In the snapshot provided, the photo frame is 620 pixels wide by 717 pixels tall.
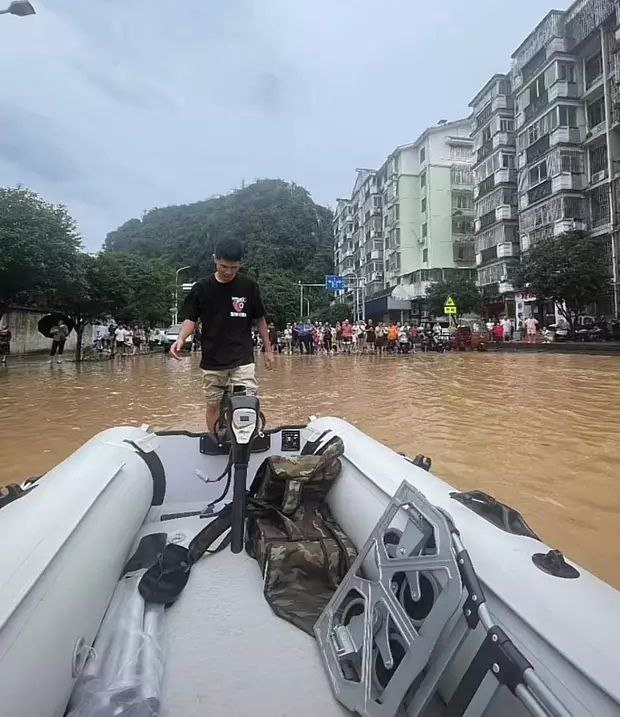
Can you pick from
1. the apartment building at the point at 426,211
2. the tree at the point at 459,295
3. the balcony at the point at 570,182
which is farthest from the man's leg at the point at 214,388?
the apartment building at the point at 426,211

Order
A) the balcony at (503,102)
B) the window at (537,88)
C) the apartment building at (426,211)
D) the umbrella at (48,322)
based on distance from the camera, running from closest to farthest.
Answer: the umbrella at (48,322)
the window at (537,88)
the balcony at (503,102)
the apartment building at (426,211)

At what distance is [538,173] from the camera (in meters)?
35.1

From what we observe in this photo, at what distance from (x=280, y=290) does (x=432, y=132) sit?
2669 cm

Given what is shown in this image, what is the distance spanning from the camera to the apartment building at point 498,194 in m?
39.2

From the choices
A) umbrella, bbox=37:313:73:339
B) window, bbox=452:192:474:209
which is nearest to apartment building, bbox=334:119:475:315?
window, bbox=452:192:474:209

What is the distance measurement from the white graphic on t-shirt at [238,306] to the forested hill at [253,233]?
67530mm

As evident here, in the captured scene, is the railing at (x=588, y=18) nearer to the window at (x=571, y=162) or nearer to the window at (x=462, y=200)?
the window at (x=571, y=162)

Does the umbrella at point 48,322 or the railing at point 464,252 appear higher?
the railing at point 464,252

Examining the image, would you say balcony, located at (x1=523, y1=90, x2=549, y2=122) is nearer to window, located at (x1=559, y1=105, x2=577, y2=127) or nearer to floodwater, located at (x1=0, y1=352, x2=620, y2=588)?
window, located at (x1=559, y1=105, x2=577, y2=127)

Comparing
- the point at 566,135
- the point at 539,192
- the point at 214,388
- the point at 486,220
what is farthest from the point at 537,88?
the point at 214,388

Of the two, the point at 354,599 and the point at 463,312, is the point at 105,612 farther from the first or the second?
the point at 463,312

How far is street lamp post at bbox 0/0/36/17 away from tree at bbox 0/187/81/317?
722cm

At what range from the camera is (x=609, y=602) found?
1.26 meters

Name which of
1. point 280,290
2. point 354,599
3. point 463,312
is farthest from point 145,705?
point 280,290
